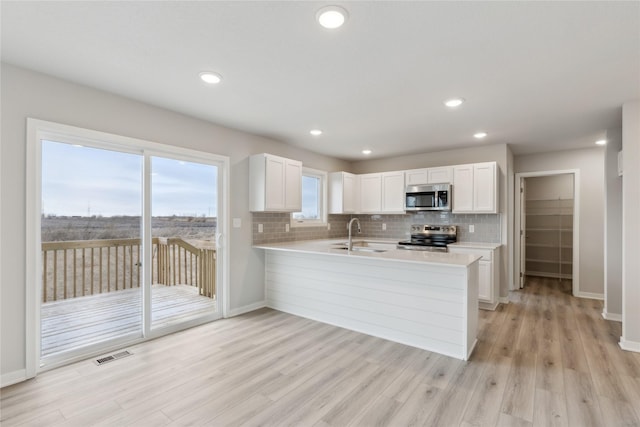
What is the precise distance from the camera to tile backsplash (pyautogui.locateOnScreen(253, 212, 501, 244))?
4.63m

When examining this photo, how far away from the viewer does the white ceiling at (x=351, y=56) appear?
1763 mm

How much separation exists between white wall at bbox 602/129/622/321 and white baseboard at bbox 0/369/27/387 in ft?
20.5

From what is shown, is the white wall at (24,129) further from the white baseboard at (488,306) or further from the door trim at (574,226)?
the door trim at (574,226)

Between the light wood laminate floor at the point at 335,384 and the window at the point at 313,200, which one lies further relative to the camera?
the window at the point at 313,200

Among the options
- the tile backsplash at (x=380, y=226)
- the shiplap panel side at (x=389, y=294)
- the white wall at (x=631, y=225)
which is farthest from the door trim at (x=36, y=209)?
the white wall at (x=631, y=225)

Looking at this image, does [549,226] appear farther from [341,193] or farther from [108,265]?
[108,265]

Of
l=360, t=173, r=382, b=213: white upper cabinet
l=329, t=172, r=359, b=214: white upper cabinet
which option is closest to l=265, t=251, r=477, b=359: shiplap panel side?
l=329, t=172, r=359, b=214: white upper cabinet

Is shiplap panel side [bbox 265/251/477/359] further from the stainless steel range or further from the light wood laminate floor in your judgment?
the stainless steel range

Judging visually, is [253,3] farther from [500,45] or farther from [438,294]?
[438,294]

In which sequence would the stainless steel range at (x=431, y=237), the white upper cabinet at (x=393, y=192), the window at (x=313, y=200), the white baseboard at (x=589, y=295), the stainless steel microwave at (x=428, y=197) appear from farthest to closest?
the white upper cabinet at (x=393, y=192) → the window at (x=313, y=200) → the white baseboard at (x=589, y=295) → the stainless steel microwave at (x=428, y=197) → the stainless steel range at (x=431, y=237)

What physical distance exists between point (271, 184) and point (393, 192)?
95.0 inches

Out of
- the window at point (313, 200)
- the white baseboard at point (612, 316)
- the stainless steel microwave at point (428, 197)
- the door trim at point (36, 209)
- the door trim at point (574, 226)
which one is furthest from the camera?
the window at point (313, 200)

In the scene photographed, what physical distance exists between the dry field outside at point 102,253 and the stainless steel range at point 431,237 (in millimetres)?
3297

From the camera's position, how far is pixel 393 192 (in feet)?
18.3
